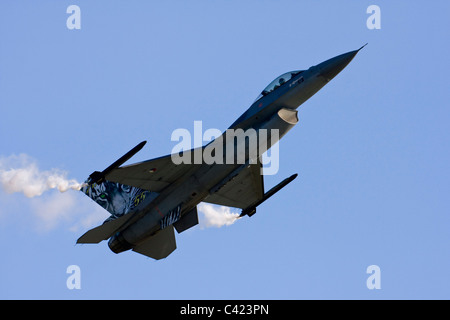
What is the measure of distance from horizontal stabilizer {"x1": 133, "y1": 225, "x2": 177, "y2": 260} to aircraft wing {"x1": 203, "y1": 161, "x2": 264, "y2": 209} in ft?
7.25

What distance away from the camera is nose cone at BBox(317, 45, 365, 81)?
2764 cm

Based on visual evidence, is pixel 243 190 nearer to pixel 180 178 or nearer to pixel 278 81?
pixel 180 178

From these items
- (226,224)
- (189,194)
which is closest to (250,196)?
(226,224)

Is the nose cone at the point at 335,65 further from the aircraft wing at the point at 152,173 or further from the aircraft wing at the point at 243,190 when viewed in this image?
the aircraft wing at the point at 152,173

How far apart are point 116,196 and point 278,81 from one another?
881 centimetres

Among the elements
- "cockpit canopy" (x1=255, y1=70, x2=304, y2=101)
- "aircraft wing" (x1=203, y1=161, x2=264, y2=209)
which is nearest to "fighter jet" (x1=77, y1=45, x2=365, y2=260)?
"cockpit canopy" (x1=255, y1=70, x2=304, y2=101)

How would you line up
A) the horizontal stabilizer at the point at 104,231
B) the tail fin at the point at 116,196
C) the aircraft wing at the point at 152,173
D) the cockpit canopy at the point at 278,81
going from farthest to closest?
the tail fin at the point at 116,196 < the horizontal stabilizer at the point at 104,231 < the aircraft wing at the point at 152,173 < the cockpit canopy at the point at 278,81

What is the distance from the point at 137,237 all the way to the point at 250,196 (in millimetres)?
5946

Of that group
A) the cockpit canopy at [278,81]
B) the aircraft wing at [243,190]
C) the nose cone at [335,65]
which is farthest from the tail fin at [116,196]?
the nose cone at [335,65]

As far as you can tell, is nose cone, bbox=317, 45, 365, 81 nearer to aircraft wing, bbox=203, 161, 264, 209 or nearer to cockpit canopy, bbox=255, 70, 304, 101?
cockpit canopy, bbox=255, 70, 304, 101

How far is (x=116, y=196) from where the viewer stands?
31938 millimetres

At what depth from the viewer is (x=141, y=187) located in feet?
98.2

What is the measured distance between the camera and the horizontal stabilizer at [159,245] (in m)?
31.6

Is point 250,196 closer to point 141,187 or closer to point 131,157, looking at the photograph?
point 141,187
